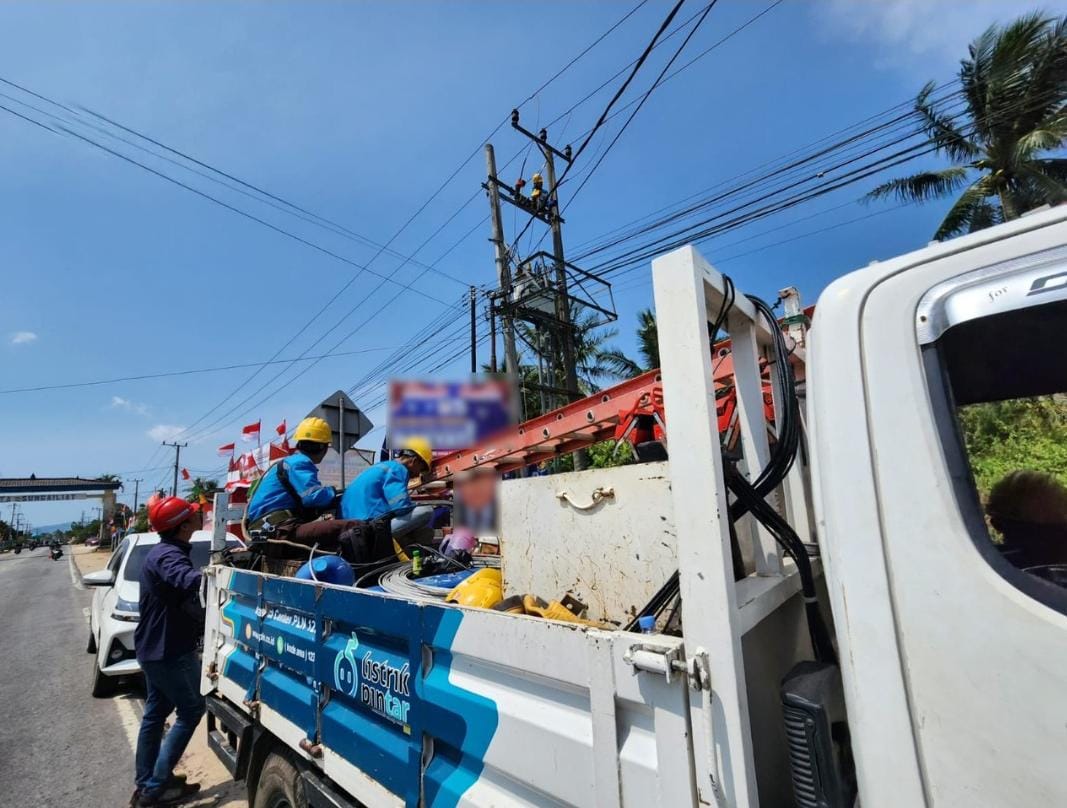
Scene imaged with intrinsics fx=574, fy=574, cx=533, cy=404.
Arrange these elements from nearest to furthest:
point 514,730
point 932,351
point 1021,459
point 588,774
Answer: point 932,351 < point 1021,459 < point 588,774 < point 514,730

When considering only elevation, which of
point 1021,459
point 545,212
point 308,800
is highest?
point 545,212

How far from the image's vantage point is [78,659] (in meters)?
7.70

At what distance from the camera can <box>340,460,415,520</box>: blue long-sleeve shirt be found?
3.72 meters

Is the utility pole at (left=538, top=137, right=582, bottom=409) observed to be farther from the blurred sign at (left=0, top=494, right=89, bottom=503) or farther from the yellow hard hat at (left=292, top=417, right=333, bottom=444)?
the blurred sign at (left=0, top=494, right=89, bottom=503)

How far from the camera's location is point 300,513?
398cm

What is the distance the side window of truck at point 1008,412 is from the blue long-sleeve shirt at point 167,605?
Result: 157 inches

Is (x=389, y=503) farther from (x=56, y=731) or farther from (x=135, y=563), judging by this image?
(x=135, y=563)

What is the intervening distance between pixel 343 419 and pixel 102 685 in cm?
370

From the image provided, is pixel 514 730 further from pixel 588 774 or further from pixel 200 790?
pixel 200 790

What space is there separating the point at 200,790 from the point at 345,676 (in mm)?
3007

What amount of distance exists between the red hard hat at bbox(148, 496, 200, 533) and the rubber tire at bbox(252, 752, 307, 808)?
5.70 feet

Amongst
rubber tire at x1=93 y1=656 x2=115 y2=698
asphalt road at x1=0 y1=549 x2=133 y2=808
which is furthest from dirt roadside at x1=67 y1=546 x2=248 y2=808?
rubber tire at x1=93 y1=656 x2=115 y2=698

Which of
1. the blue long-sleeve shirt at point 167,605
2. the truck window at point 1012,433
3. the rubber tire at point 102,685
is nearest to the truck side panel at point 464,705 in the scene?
the truck window at point 1012,433

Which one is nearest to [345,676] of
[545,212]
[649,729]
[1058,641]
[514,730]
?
[514,730]
